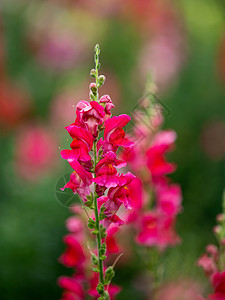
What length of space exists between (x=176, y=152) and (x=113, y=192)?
2.13m

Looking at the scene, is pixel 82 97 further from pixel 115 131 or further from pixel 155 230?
pixel 115 131

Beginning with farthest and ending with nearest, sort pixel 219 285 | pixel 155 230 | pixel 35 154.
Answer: pixel 35 154 → pixel 155 230 → pixel 219 285

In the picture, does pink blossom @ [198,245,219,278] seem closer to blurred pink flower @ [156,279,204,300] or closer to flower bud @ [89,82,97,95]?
blurred pink flower @ [156,279,204,300]

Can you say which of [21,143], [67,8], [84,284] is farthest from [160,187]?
[67,8]

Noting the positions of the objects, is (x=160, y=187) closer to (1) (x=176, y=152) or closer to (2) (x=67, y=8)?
(1) (x=176, y=152)

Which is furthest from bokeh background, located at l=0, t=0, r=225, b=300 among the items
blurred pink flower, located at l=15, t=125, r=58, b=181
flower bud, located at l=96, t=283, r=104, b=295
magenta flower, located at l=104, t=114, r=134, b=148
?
magenta flower, located at l=104, t=114, r=134, b=148

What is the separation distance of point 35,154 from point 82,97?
0.81 meters

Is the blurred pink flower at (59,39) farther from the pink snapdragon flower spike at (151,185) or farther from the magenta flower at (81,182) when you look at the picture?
the magenta flower at (81,182)

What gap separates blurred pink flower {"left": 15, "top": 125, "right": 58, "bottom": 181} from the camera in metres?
3.18

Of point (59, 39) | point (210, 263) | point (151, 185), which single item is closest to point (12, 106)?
point (59, 39)

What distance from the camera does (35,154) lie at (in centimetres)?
327

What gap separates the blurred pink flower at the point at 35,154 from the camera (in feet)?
10.4

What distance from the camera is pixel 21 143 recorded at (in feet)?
11.0

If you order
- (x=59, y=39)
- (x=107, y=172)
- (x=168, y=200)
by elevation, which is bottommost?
(x=168, y=200)
